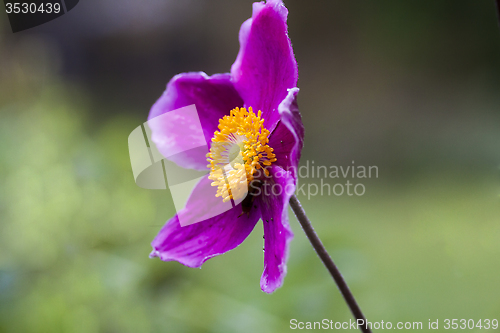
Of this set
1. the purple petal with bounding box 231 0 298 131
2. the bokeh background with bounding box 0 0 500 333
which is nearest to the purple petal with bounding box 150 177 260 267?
the purple petal with bounding box 231 0 298 131

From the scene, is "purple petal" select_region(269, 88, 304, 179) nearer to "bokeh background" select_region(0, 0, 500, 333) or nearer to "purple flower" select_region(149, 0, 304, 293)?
"purple flower" select_region(149, 0, 304, 293)

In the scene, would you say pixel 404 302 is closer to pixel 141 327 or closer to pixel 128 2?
pixel 141 327

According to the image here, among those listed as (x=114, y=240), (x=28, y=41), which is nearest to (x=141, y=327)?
(x=114, y=240)

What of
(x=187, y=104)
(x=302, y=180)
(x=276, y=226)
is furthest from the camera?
(x=302, y=180)

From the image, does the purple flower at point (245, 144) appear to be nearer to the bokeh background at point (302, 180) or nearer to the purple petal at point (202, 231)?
the purple petal at point (202, 231)

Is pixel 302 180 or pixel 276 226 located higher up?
pixel 276 226

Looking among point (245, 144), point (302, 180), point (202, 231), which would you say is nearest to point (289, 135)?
point (245, 144)

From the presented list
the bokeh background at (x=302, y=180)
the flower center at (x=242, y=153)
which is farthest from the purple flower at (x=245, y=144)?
the bokeh background at (x=302, y=180)

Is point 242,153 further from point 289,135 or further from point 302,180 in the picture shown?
point 302,180
